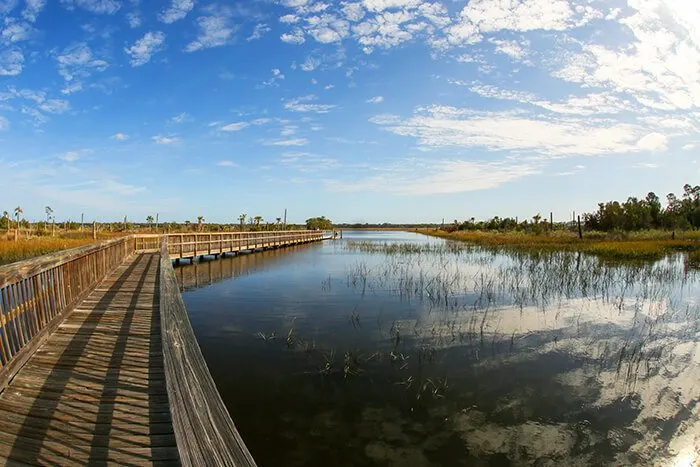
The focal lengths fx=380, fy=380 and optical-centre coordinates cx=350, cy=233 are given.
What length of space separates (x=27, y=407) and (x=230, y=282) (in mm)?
13064

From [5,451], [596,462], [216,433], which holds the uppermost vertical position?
[216,433]

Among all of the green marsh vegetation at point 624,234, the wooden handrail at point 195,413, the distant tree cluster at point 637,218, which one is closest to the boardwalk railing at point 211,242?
the wooden handrail at point 195,413

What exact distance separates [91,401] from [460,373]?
209 inches

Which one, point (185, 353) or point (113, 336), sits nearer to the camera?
point (185, 353)

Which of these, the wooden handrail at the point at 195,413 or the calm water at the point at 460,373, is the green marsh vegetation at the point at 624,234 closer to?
the calm water at the point at 460,373

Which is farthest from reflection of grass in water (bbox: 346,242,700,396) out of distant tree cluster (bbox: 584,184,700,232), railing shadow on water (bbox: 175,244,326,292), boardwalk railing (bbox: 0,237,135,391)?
distant tree cluster (bbox: 584,184,700,232)

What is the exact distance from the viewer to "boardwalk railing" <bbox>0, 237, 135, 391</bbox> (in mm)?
4109

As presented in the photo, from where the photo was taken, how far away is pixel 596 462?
4.21 m

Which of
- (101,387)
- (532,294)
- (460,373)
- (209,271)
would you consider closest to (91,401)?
(101,387)

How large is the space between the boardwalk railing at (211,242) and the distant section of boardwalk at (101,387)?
11.7m

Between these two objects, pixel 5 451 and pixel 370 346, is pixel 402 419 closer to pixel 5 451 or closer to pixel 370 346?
pixel 370 346

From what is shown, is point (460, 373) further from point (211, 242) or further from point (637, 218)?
point (637, 218)

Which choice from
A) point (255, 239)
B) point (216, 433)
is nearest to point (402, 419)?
point (216, 433)

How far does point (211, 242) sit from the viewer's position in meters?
25.7
